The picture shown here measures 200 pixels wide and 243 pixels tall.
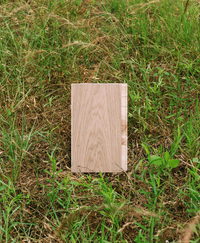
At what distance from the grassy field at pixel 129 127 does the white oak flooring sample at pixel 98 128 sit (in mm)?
83

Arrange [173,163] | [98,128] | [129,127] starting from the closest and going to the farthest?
[173,163], [98,128], [129,127]

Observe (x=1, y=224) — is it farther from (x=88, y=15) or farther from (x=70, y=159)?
(x=88, y=15)

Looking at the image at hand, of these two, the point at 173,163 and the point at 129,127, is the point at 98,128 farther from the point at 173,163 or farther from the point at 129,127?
the point at 173,163

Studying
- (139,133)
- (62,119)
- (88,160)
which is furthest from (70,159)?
(139,133)

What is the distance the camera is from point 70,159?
1453 mm

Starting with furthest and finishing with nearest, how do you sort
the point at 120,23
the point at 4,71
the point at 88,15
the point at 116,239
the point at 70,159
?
the point at 88,15 < the point at 120,23 < the point at 4,71 < the point at 70,159 < the point at 116,239

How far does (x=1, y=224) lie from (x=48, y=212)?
0.77 feet

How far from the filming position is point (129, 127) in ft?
5.02

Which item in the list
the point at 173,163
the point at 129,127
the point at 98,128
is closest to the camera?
the point at 173,163

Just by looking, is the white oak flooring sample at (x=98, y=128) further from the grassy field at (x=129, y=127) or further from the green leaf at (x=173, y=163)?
the green leaf at (x=173, y=163)

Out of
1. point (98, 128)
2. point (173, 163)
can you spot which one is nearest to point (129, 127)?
point (98, 128)

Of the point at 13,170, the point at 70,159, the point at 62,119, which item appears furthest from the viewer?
the point at 62,119

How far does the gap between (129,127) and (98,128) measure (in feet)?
0.81

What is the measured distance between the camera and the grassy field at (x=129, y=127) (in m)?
1.12
